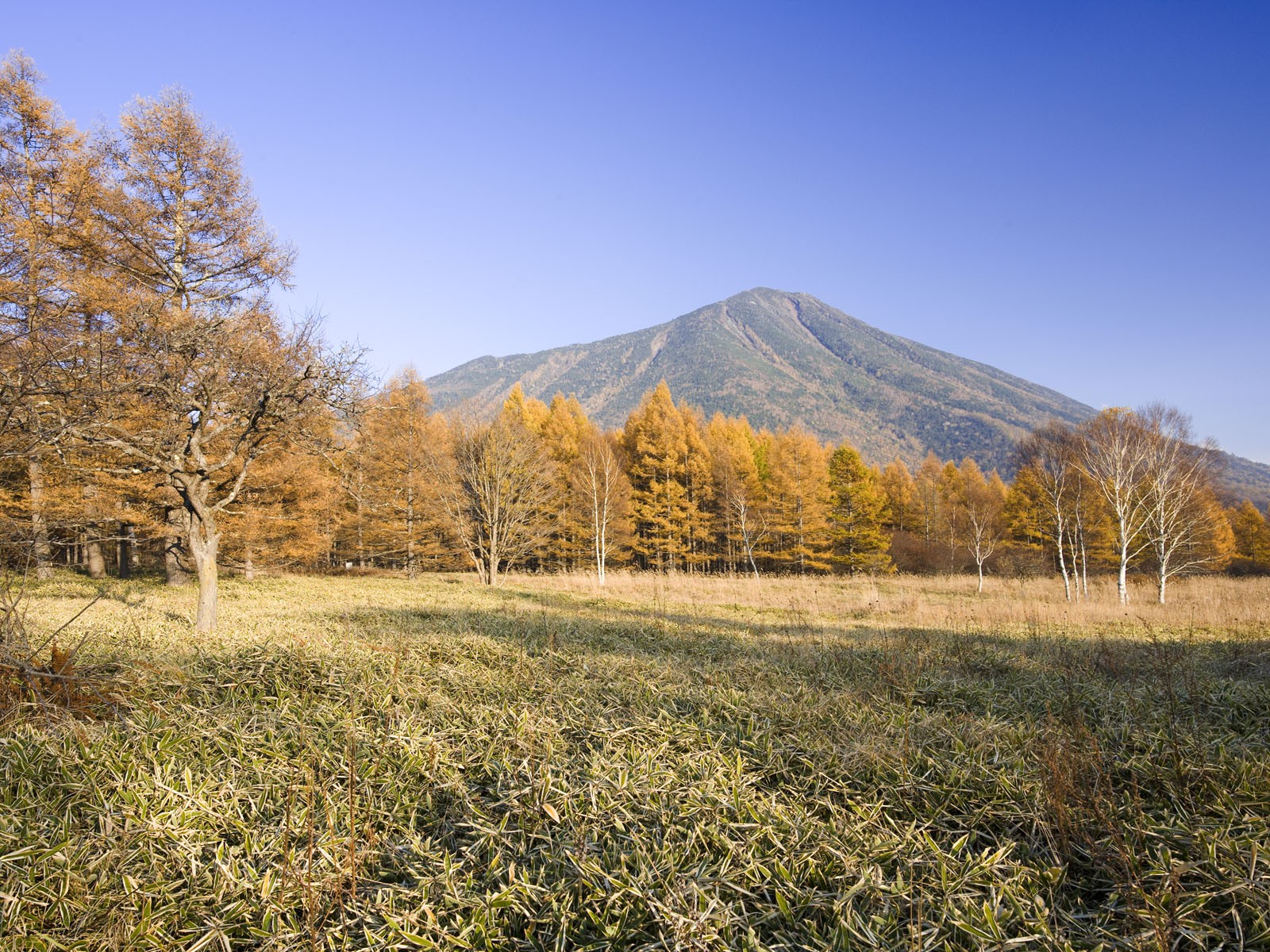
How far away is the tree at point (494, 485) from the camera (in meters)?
22.7

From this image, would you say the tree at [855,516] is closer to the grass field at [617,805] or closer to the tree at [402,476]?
the tree at [402,476]

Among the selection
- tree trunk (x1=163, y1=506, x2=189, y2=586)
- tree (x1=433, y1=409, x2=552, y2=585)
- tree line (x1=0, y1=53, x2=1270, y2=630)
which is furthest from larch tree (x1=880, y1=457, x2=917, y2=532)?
tree trunk (x1=163, y1=506, x2=189, y2=586)

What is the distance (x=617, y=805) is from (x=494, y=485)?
823 inches

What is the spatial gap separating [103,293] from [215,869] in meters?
17.5

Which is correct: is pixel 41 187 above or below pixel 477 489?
above

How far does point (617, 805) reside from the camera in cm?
315

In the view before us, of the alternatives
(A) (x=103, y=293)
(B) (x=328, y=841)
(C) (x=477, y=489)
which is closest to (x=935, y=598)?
(C) (x=477, y=489)

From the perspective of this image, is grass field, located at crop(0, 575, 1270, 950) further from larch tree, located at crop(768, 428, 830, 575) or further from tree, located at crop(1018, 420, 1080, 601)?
larch tree, located at crop(768, 428, 830, 575)

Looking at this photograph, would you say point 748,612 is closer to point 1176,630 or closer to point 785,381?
point 1176,630

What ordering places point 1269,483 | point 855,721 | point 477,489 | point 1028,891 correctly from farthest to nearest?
1. point 1269,483
2. point 477,489
3. point 855,721
4. point 1028,891

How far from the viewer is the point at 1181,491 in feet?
63.2

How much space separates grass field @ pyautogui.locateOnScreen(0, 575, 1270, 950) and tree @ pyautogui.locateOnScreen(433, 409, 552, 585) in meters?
16.5

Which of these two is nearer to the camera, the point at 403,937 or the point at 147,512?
the point at 403,937

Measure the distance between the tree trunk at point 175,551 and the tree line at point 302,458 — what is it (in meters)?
0.14
